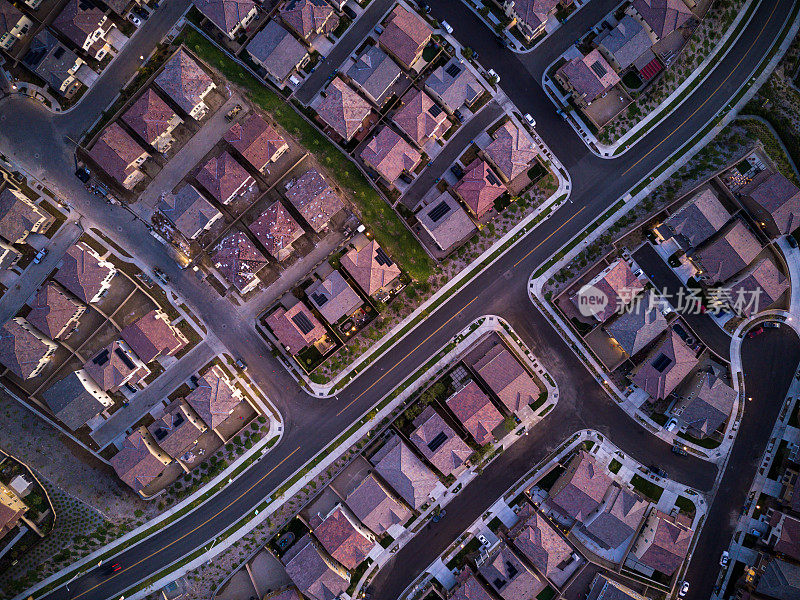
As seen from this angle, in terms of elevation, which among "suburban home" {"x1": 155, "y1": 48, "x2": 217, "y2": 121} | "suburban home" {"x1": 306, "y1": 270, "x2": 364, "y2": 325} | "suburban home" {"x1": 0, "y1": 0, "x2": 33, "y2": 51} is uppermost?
"suburban home" {"x1": 155, "y1": 48, "x2": 217, "y2": 121}

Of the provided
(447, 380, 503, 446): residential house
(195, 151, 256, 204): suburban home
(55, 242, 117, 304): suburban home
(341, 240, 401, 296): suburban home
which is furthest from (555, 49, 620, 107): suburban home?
(55, 242, 117, 304): suburban home

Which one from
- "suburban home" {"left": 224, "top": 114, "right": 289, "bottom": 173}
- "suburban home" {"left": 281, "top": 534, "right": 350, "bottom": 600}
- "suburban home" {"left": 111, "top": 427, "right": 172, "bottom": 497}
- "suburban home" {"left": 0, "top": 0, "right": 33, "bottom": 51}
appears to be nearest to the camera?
"suburban home" {"left": 281, "top": 534, "right": 350, "bottom": 600}

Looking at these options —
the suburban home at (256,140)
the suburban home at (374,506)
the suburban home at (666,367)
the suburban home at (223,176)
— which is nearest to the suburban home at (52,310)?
the suburban home at (223,176)

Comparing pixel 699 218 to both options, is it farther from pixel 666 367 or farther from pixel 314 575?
pixel 314 575

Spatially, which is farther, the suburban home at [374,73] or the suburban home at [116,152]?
the suburban home at [374,73]

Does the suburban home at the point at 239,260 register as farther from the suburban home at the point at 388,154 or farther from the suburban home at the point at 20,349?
the suburban home at the point at 20,349

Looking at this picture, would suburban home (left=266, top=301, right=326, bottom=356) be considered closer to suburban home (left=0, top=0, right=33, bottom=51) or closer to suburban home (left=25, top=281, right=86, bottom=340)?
suburban home (left=25, top=281, right=86, bottom=340)

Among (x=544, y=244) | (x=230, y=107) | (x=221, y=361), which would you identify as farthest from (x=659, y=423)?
(x=230, y=107)
